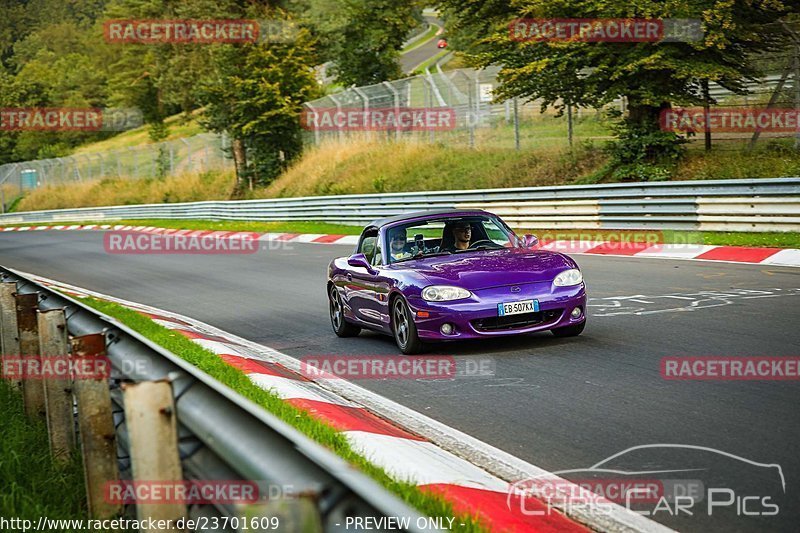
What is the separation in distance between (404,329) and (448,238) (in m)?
1.36

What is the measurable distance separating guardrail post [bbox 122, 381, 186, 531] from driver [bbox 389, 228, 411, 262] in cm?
720

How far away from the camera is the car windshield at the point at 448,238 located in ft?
34.9

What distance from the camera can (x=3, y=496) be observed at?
15.4 feet

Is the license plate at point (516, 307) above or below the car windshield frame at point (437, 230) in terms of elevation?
below

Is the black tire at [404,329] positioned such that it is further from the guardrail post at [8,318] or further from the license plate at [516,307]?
the guardrail post at [8,318]

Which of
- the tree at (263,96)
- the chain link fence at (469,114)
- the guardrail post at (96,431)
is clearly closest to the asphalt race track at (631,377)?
the guardrail post at (96,431)

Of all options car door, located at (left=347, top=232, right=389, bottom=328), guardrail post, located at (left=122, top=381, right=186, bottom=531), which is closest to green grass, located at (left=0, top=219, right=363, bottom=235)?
car door, located at (left=347, top=232, right=389, bottom=328)

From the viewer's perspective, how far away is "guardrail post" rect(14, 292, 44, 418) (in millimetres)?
6438

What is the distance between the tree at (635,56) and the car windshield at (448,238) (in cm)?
1004

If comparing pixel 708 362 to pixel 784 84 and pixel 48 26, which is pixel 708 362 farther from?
pixel 48 26

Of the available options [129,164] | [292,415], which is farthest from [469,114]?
[129,164]

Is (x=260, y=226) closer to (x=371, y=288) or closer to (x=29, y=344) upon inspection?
(x=371, y=288)

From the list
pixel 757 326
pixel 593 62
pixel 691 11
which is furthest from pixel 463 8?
pixel 757 326

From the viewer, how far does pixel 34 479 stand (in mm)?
5164
